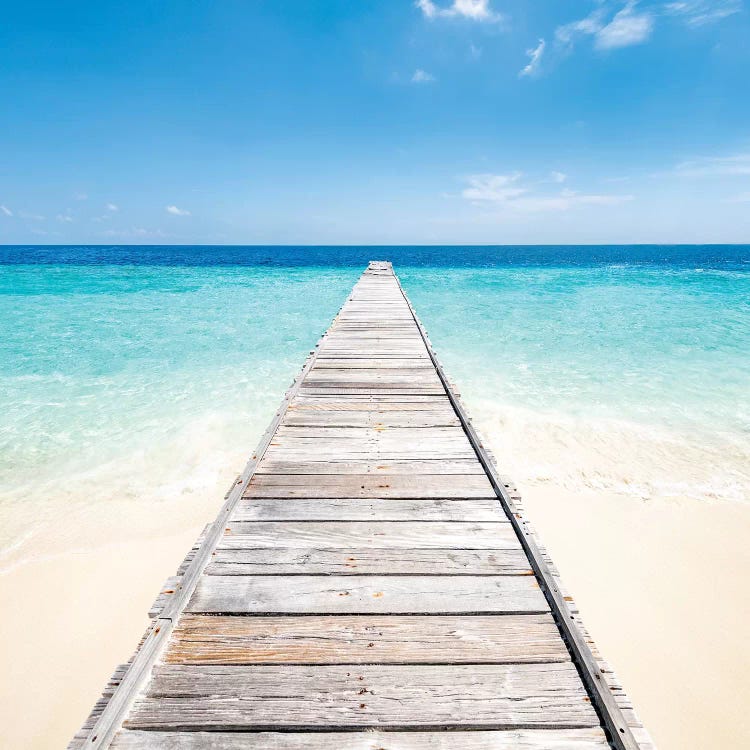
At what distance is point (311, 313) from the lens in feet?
65.6

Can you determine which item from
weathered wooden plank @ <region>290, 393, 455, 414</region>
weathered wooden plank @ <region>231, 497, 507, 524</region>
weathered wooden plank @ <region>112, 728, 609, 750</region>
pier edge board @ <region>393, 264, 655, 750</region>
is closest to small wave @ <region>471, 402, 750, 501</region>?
weathered wooden plank @ <region>290, 393, 455, 414</region>

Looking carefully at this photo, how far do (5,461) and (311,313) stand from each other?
14.2 metres

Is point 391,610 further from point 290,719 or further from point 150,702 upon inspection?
point 150,702

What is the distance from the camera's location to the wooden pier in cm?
176

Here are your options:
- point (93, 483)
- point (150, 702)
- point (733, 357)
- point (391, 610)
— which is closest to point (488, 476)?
point (391, 610)

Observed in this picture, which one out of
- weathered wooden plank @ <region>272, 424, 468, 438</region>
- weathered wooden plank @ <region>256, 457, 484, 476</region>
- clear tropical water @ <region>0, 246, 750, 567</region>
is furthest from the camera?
clear tropical water @ <region>0, 246, 750, 567</region>

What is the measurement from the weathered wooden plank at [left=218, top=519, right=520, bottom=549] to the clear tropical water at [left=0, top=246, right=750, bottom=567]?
12.8 ft

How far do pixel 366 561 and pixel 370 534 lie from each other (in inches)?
10.3

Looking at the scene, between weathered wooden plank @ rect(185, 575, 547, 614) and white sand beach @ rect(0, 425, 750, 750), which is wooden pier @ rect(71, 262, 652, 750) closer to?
weathered wooden plank @ rect(185, 575, 547, 614)

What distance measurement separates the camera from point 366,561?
267 cm

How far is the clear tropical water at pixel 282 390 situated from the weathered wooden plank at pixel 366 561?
4.11 metres

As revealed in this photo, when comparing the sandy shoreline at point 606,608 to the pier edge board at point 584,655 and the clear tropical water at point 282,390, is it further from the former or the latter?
the pier edge board at point 584,655

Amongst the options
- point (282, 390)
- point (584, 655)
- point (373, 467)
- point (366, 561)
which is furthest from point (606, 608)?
point (282, 390)

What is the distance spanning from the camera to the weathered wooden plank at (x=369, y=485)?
3.37 m
